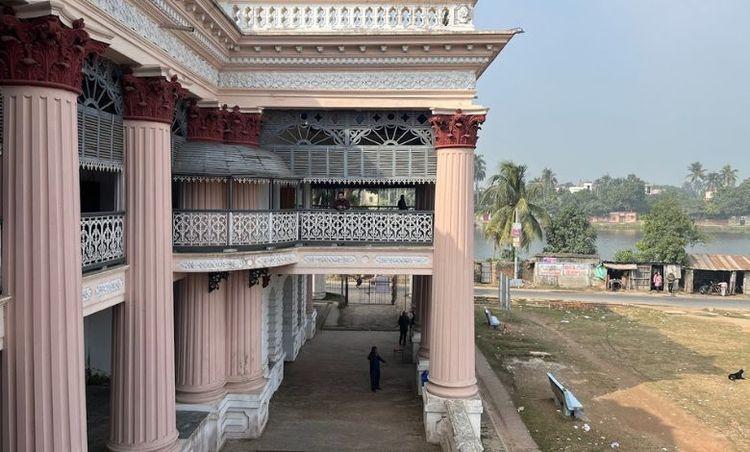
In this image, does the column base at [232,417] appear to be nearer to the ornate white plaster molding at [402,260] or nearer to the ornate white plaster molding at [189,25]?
the ornate white plaster molding at [402,260]

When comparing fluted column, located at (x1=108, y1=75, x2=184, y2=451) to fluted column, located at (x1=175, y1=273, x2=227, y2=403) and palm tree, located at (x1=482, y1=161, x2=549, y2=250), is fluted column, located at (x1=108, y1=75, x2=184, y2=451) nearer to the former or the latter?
fluted column, located at (x1=175, y1=273, x2=227, y2=403)

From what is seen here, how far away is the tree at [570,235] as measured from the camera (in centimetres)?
4416

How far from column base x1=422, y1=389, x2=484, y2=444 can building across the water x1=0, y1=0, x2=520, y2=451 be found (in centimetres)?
4

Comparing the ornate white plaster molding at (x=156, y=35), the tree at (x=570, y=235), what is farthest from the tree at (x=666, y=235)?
the ornate white plaster molding at (x=156, y=35)

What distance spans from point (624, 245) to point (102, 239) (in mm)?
100475

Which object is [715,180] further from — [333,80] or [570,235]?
[333,80]

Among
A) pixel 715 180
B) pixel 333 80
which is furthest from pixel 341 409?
pixel 715 180

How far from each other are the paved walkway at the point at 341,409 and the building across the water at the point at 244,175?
57 centimetres

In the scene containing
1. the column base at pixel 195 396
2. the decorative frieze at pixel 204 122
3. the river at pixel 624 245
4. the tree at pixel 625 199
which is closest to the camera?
the decorative frieze at pixel 204 122

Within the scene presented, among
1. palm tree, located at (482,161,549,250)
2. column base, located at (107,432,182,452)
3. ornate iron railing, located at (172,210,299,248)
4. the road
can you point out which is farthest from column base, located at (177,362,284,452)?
palm tree, located at (482,161,549,250)

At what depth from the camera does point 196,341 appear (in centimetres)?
1070

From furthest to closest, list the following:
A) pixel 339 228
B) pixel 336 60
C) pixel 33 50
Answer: pixel 339 228 < pixel 336 60 < pixel 33 50

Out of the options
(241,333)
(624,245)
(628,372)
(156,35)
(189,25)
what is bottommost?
(624,245)

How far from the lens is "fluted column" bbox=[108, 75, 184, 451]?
8109 millimetres
